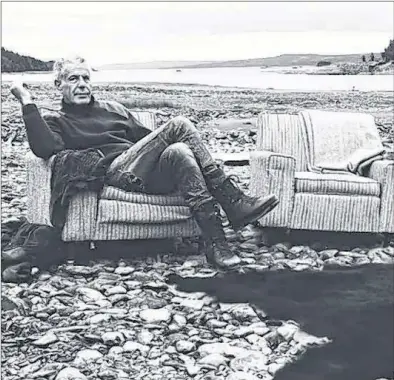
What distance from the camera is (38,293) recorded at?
107 inches

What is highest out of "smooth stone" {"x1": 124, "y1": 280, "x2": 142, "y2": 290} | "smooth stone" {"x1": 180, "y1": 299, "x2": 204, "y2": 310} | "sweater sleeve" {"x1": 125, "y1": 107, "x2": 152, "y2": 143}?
"sweater sleeve" {"x1": 125, "y1": 107, "x2": 152, "y2": 143}

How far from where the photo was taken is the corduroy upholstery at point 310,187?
3146mm

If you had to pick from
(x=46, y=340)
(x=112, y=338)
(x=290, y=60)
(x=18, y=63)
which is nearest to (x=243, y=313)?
(x=112, y=338)

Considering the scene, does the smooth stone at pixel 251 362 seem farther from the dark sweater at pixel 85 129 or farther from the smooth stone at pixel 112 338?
the dark sweater at pixel 85 129

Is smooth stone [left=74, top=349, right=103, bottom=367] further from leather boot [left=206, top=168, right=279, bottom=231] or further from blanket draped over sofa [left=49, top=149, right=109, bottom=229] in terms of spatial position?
leather boot [left=206, top=168, right=279, bottom=231]

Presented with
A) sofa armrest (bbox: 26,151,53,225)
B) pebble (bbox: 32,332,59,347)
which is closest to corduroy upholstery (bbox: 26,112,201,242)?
sofa armrest (bbox: 26,151,53,225)

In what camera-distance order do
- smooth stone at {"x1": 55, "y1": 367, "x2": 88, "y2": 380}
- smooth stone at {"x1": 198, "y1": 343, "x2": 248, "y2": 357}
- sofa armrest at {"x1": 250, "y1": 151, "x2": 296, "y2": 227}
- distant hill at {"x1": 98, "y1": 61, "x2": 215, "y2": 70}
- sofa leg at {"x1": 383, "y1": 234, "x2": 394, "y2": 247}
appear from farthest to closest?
sofa leg at {"x1": 383, "y1": 234, "x2": 394, "y2": 247}, sofa armrest at {"x1": 250, "y1": 151, "x2": 296, "y2": 227}, distant hill at {"x1": 98, "y1": 61, "x2": 215, "y2": 70}, smooth stone at {"x1": 198, "y1": 343, "x2": 248, "y2": 357}, smooth stone at {"x1": 55, "y1": 367, "x2": 88, "y2": 380}

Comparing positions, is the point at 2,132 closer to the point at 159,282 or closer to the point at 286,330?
the point at 159,282

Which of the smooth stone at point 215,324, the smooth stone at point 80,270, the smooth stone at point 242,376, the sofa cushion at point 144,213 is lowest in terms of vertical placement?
the smooth stone at point 242,376

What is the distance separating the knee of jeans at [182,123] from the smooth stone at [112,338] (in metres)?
0.78

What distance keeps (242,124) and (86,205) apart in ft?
2.38

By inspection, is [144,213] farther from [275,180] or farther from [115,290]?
[275,180]

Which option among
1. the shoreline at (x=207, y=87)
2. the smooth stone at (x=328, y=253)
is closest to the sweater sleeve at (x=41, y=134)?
the shoreline at (x=207, y=87)

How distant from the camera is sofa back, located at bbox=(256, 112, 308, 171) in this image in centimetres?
315
